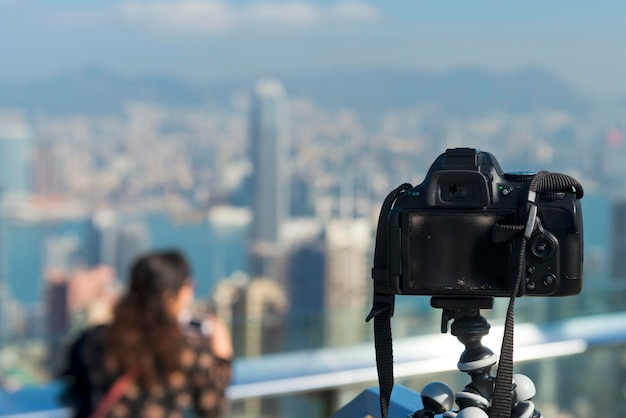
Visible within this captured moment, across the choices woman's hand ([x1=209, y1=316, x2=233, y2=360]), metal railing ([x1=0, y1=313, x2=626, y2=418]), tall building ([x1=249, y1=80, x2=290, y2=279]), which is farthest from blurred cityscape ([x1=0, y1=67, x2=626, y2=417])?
woman's hand ([x1=209, y1=316, x2=233, y2=360])

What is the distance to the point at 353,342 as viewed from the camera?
3.41 metres

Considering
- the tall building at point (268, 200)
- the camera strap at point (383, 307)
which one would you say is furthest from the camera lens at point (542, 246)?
the tall building at point (268, 200)

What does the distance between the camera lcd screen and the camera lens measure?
0.13 feet

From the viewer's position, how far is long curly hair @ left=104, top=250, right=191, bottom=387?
1.99m

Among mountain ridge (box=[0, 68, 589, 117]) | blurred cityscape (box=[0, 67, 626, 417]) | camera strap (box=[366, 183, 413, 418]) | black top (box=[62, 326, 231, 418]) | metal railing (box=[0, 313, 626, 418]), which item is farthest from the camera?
mountain ridge (box=[0, 68, 589, 117])

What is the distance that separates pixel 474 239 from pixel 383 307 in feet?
0.49

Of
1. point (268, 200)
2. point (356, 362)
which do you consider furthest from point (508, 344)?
point (268, 200)

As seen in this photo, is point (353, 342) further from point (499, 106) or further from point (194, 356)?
point (499, 106)

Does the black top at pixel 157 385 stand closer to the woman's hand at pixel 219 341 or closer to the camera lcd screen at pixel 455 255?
the woman's hand at pixel 219 341

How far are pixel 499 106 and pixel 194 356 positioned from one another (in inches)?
522

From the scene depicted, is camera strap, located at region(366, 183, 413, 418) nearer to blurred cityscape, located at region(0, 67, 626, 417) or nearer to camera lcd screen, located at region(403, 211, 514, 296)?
camera lcd screen, located at region(403, 211, 514, 296)

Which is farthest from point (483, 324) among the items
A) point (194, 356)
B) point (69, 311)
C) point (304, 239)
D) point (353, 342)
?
point (304, 239)

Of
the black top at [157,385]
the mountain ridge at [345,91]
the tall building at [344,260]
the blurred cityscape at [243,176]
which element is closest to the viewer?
the black top at [157,385]

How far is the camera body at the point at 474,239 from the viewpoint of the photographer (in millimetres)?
1025
